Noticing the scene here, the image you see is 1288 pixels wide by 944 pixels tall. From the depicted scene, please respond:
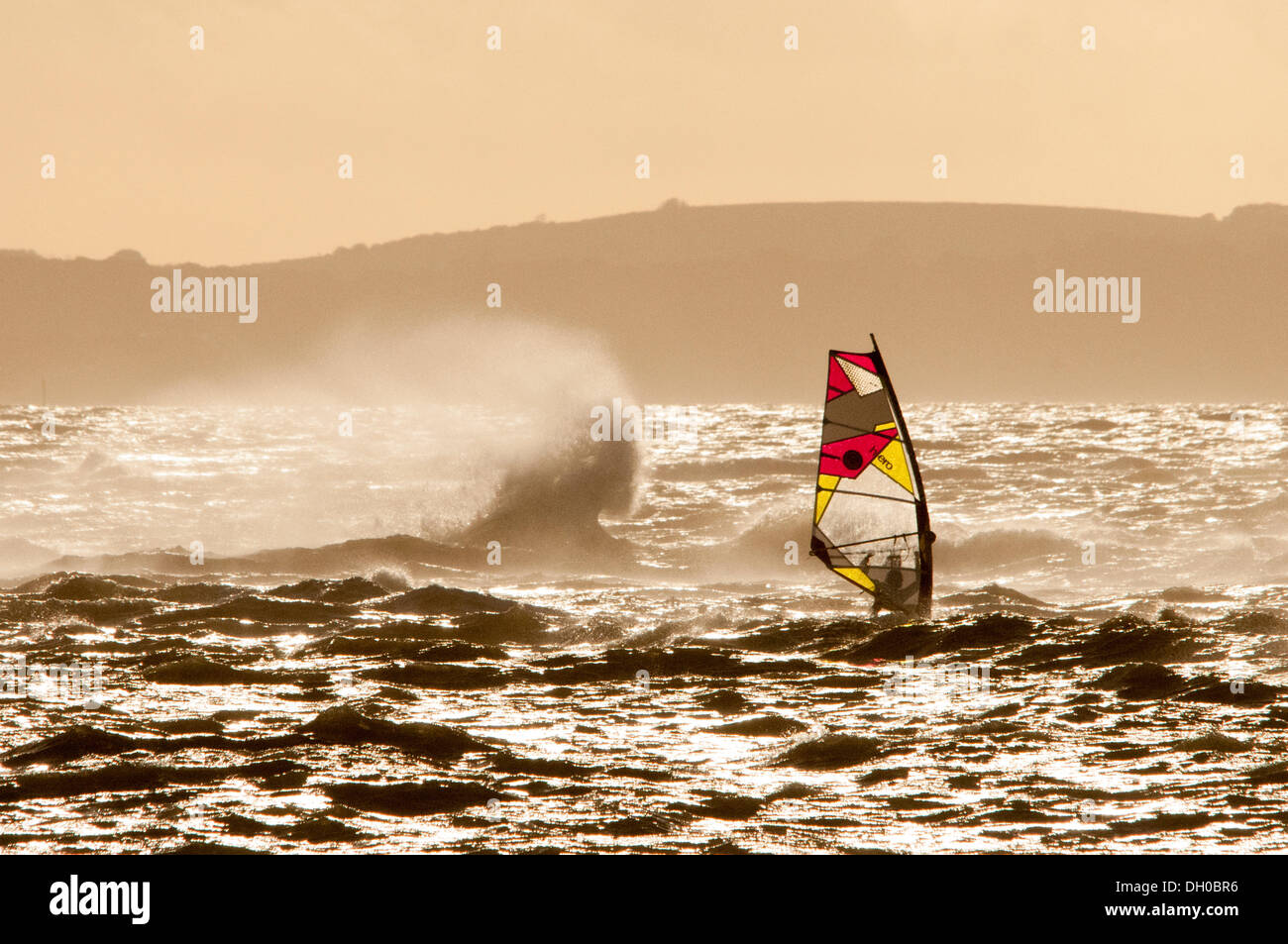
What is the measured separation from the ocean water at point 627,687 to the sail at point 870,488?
0.75 meters

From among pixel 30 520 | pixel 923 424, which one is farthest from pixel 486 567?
pixel 923 424

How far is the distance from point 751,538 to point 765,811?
18819mm

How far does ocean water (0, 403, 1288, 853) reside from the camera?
6.68 metres

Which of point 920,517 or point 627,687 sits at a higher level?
point 920,517

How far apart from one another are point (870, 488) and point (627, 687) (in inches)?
176

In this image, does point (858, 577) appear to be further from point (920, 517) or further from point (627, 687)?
point (627, 687)

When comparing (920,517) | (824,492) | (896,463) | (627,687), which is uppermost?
(896,463)

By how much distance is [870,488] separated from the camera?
14.1m

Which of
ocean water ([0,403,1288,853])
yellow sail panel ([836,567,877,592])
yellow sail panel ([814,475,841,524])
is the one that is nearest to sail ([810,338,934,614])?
yellow sail panel ([814,475,841,524])
